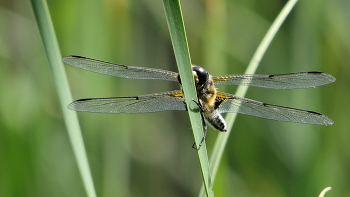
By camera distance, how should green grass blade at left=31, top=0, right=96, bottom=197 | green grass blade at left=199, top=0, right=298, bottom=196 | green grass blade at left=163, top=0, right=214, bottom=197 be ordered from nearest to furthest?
green grass blade at left=163, top=0, right=214, bottom=197 < green grass blade at left=31, top=0, right=96, bottom=197 < green grass blade at left=199, top=0, right=298, bottom=196

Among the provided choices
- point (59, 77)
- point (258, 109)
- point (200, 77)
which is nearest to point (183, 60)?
point (59, 77)

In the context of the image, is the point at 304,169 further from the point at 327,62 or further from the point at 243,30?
the point at 243,30

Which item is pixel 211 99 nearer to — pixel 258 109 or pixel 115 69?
pixel 258 109

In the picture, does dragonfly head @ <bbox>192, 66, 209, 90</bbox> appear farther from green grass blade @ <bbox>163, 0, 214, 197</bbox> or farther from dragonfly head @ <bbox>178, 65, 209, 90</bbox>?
green grass blade @ <bbox>163, 0, 214, 197</bbox>

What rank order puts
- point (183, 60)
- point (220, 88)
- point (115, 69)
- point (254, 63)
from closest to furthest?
point (183, 60)
point (254, 63)
point (115, 69)
point (220, 88)

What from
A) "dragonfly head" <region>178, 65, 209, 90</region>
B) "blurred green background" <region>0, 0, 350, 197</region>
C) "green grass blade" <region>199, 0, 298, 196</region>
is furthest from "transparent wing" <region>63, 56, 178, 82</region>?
"blurred green background" <region>0, 0, 350, 197</region>

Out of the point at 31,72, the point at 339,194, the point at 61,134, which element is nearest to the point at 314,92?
the point at 339,194
